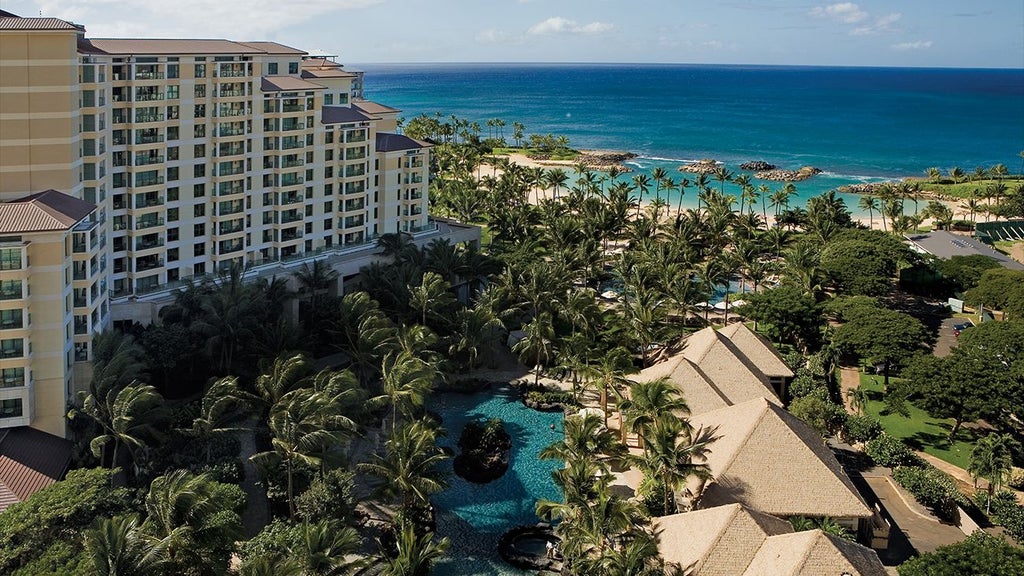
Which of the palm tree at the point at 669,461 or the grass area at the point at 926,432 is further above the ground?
the palm tree at the point at 669,461

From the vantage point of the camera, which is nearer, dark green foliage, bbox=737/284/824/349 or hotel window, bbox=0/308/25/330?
hotel window, bbox=0/308/25/330

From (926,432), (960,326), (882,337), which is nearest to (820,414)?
(926,432)

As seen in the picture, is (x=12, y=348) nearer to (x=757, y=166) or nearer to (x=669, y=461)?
(x=669, y=461)

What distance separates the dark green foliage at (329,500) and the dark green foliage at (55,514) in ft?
20.9

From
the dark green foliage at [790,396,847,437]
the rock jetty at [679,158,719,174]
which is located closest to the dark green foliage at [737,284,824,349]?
the dark green foliage at [790,396,847,437]

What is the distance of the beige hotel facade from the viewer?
3838cm

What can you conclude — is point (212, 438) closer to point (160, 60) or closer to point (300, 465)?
point (300, 465)

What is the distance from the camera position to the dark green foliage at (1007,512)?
35.6 meters

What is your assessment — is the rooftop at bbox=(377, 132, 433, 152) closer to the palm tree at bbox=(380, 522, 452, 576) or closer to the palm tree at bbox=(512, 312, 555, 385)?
the palm tree at bbox=(512, 312, 555, 385)

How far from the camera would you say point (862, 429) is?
44.0 m

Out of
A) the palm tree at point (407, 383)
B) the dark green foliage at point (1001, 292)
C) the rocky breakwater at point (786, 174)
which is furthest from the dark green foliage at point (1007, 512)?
the rocky breakwater at point (786, 174)

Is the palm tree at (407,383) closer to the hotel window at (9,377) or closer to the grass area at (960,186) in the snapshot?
the hotel window at (9,377)

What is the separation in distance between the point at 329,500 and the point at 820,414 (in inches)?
974

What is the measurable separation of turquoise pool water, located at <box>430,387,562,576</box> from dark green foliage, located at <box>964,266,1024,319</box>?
112ft
